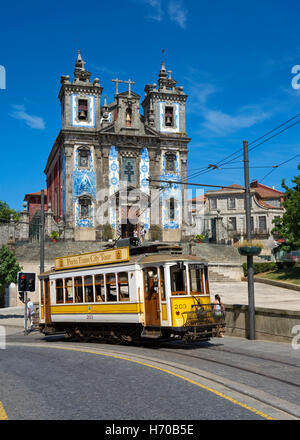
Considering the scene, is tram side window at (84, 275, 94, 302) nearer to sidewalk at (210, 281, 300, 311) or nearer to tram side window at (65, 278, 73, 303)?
tram side window at (65, 278, 73, 303)

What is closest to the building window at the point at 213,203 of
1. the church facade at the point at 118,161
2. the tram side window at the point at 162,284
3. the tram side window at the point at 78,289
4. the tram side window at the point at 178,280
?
the church facade at the point at 118,161

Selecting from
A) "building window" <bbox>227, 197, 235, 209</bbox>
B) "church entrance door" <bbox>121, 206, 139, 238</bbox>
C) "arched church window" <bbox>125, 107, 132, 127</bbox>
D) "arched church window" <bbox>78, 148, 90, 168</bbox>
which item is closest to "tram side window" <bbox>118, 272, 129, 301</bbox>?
"church entrance door" <bbox>121, 206, 139, 238</bbox>

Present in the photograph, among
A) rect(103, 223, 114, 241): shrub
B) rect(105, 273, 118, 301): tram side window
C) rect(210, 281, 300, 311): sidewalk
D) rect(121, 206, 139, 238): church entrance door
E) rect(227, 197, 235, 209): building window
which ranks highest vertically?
rect(227, 197, 235, 209): building window

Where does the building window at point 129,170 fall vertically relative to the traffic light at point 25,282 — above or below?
above

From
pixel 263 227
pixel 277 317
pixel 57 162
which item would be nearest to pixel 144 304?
pixel 277 317

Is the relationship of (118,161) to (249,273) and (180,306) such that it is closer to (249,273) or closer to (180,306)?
(249,273)

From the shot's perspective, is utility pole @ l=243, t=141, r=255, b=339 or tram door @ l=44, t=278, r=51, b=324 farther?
tram door @ l=44, t=278, r=51, b=324

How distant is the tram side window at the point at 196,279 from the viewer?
1492cm

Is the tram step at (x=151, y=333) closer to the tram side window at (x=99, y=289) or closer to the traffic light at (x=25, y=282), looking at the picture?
the tram side window at (x=99, y=289)

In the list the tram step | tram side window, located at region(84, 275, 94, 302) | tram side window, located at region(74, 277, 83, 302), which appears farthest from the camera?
tram side window, located at region(74, 277, 83, 302)

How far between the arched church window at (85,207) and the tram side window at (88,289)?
100 ft

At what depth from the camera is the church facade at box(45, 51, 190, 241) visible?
47.9m

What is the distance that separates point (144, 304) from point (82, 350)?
2.33 meters

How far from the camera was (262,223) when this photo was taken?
71.5 m
